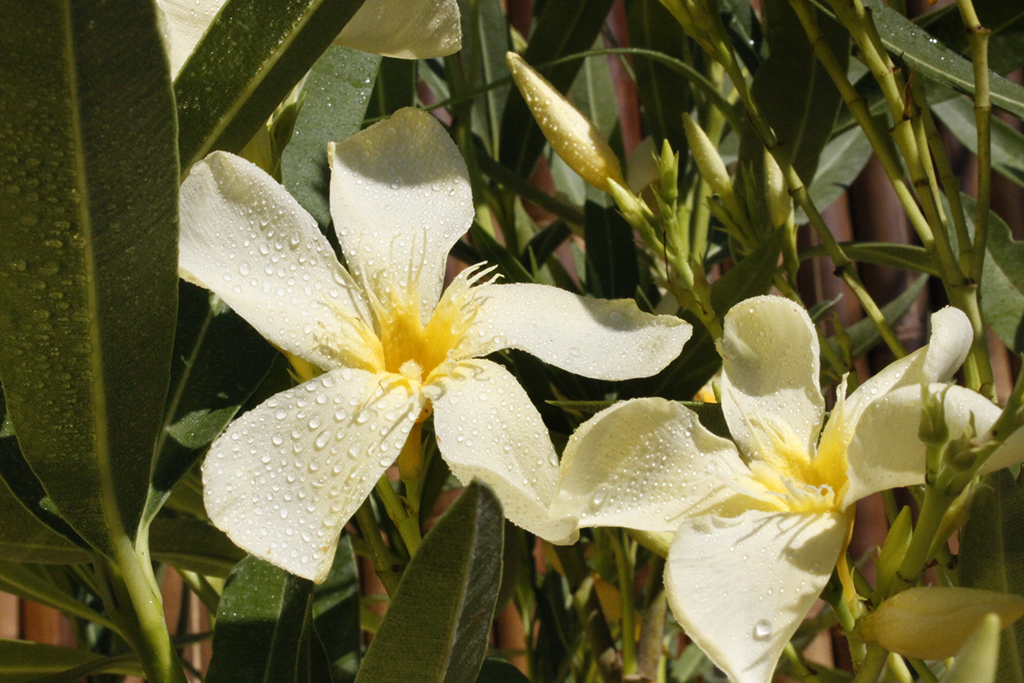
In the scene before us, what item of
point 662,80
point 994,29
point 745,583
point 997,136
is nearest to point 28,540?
point 745,583

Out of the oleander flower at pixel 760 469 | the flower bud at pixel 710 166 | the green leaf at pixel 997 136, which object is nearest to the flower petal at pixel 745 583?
the oleander flower at pixel 760 469

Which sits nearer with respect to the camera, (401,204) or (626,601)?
(401,204)

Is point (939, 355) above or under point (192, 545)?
above

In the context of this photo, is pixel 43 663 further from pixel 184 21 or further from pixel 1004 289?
pixel 1004 289

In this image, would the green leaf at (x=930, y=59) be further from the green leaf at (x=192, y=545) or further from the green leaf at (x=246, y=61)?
the green leaf at (x=192, y=545)

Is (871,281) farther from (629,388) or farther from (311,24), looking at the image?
(311,24)

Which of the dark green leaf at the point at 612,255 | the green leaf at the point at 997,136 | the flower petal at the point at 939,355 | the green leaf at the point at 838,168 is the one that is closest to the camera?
the flower petal at the point at 939,355

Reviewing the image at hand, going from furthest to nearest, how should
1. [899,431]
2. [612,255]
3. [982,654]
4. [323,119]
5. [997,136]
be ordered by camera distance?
[997,136] → [612,255] → [323,119] → [899,431] → [982,654]
